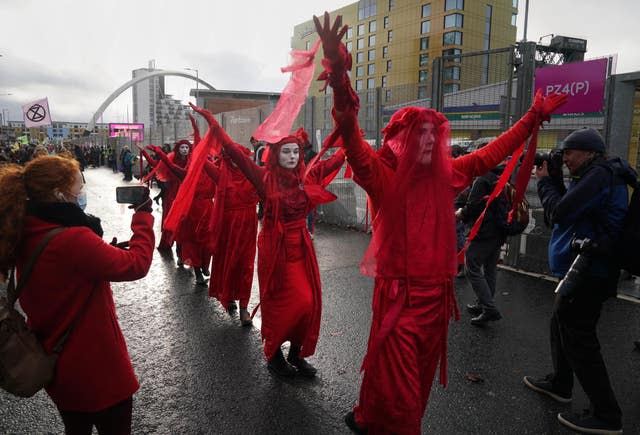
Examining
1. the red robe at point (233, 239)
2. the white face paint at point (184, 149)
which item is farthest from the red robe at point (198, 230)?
the red robe at point (233, 239)

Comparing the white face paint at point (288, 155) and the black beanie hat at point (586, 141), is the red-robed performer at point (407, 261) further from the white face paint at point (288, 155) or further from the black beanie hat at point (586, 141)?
the white face paint at point (288, 155)

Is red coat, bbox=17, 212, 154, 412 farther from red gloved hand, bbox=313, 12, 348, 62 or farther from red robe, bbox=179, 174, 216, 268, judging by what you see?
red robe, bbox=179, 174, 216, 268

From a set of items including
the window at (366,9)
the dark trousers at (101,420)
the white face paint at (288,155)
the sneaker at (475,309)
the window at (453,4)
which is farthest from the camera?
the window at (366,9)

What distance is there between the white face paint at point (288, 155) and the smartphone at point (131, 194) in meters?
1.60

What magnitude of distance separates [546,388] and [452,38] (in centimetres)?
6192

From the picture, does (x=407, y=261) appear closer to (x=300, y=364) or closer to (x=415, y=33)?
(x=300, y=364)

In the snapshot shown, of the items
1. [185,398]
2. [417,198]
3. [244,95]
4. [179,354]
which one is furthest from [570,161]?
[244,95]

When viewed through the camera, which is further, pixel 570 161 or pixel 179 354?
pixel 179 354

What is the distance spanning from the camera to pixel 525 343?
14.5 feet

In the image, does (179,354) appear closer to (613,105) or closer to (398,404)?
(398,404)

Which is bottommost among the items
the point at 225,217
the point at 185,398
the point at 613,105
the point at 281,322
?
the point at 185,398

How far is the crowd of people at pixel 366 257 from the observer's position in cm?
198

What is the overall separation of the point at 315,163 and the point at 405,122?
1548mm

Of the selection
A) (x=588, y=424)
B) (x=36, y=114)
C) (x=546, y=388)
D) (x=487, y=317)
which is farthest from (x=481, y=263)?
(x=36, y=114)
